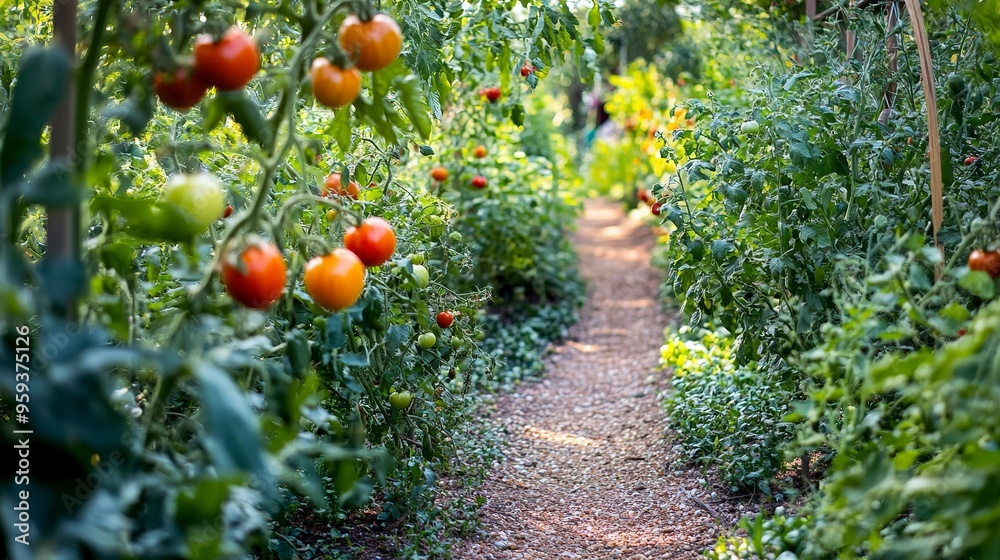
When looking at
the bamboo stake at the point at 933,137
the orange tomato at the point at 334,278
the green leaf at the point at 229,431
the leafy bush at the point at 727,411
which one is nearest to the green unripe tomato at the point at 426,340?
the orange tomato at the point at 334,278

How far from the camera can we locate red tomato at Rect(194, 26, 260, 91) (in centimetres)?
133

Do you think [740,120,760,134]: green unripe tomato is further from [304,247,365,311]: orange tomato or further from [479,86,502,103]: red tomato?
[479,86,502,103]: red tomato

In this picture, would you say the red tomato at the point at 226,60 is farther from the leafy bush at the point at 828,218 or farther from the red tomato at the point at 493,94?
the red tomato at the point at 493,94

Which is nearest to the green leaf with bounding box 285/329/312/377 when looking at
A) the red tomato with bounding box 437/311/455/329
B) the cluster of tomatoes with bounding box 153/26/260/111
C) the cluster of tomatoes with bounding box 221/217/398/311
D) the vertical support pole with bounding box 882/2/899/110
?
the cluster of tomatoes with bounding box 221/217/398/311

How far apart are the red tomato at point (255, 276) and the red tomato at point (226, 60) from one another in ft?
0.92

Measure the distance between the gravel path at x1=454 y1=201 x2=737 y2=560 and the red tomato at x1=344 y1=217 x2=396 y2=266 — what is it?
1.03m

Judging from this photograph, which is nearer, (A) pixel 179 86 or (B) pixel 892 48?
(A) pixel 179 86

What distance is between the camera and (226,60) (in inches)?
52.5

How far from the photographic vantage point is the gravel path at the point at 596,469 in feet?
7.84

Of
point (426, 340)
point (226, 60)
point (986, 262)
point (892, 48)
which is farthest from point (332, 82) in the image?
point (892, 48)

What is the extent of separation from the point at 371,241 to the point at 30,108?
26.0 inches

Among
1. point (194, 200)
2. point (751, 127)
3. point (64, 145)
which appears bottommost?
point (751, 127)

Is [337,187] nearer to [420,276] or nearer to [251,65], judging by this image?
[420,276]

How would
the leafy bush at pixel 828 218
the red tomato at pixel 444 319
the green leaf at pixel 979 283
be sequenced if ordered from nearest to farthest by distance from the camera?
the green leaf at pixel 979 283 → the leafy bush at pixel 828 218 → the red tomato at pixel 444 319
